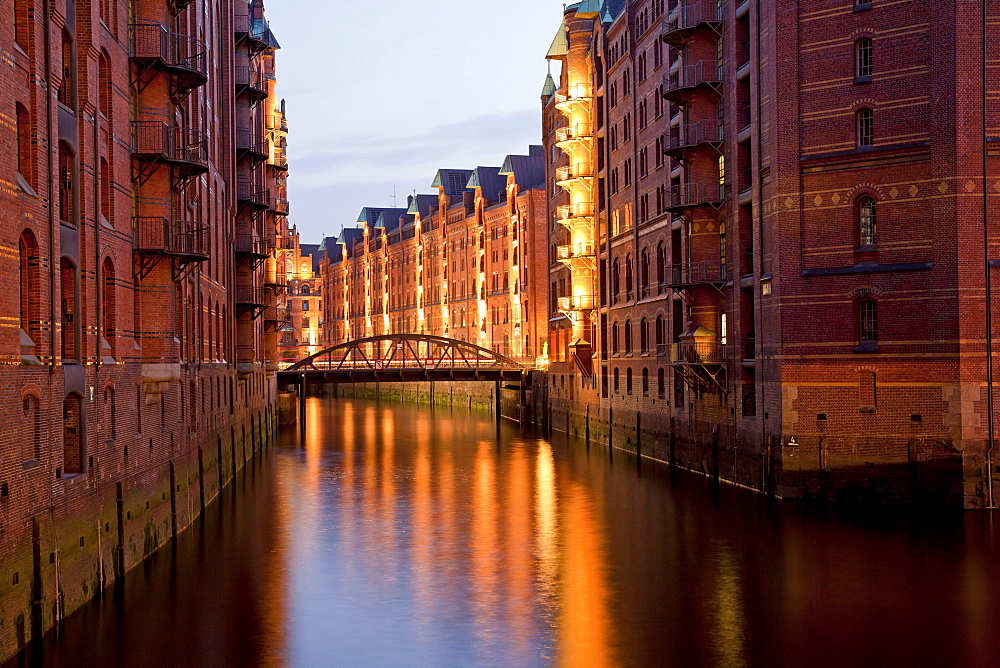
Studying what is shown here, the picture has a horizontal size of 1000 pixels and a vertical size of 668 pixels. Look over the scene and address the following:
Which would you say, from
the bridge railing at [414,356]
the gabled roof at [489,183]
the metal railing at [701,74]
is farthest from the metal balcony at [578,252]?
the gabled roof at [489,183]

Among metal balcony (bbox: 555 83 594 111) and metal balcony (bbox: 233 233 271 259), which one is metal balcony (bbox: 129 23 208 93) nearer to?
metal balcony (bbox: 233 233 271 259)

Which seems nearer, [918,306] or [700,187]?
[918,306]

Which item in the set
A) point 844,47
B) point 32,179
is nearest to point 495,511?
point 844,47

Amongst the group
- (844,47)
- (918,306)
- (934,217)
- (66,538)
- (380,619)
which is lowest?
(380,619)

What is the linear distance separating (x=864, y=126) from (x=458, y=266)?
78.9 metres

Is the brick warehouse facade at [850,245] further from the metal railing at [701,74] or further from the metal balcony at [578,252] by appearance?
the metal balcony at [578,252]

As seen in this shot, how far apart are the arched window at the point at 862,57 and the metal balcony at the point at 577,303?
30.5 metres

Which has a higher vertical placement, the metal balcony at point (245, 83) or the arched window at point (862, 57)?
the metal balcony at point (245, 83)

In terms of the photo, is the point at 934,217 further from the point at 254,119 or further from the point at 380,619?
the point at 254,119

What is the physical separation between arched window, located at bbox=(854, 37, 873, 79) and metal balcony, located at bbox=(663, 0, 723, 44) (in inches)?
324

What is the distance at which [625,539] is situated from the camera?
105ft

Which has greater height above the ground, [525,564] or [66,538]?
[66,538]

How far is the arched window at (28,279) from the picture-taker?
19875mm

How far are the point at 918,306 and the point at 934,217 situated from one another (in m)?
2.53
